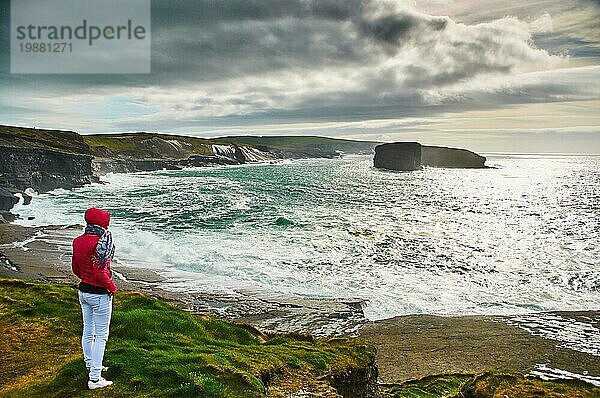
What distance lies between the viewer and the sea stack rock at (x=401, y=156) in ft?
538

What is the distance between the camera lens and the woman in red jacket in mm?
6652

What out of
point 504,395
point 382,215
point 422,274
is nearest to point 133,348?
point 504,395

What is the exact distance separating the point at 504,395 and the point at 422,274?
21155mm

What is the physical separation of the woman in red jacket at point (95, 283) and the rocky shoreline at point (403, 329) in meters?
10.3

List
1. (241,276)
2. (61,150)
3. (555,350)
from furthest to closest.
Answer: (61,150), (241,276), (555,350)

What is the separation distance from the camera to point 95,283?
22.1 feet

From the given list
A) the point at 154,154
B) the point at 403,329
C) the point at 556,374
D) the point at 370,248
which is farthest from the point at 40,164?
the point at 154,154

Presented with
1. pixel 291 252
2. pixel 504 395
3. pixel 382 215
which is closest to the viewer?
pixel 504 395

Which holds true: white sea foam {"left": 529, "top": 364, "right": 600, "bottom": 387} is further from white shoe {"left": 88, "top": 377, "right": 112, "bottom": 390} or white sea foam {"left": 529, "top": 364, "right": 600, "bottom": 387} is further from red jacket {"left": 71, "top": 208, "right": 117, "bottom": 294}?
red jacket {"left": 71, "top": 208, "right": 117, "bottom": 294}

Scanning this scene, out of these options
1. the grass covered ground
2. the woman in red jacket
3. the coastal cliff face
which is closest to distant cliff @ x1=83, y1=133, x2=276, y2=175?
the coastal cliff face

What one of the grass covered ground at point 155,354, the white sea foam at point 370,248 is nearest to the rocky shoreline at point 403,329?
the white sea foam at point 370,248

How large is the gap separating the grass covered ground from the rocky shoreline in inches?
235

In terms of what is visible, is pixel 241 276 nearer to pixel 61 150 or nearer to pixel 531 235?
pixel 531 235

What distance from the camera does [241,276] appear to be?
1080 inches
